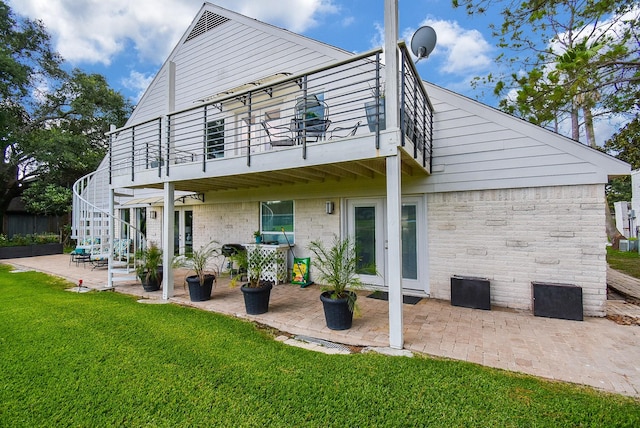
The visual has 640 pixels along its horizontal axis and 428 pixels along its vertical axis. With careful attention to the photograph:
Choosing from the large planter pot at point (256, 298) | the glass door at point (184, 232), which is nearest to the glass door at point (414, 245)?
the large planter pot at point (256, 298)

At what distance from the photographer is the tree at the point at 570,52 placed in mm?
7012

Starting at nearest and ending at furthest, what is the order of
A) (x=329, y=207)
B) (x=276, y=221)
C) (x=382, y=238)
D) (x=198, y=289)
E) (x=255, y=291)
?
1. (x=255, y=291)
2. (x=198, y=289)
3. (x=382, y=238)
4. (x=329, y=207)
5. (x=276, y=221)

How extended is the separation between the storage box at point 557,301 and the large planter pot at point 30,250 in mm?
20798

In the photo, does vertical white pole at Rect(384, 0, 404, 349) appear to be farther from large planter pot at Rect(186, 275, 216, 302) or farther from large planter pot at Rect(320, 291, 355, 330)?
large planter pot at Rect(186, 275, 216, 302)

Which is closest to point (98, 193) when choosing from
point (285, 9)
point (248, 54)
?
point (248, 54)

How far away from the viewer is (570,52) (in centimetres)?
679

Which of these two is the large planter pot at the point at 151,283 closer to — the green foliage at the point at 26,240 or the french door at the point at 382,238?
the french door at the point at 382,238

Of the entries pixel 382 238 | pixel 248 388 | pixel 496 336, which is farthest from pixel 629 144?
pixel 248 388

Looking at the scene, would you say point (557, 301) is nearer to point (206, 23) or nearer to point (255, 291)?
point (255, 291)

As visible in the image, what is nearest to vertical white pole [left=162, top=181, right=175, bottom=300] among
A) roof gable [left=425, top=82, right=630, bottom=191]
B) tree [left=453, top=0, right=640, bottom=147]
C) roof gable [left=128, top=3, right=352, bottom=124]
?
roof gable [left=128, top=3, right=352, bottom=124]

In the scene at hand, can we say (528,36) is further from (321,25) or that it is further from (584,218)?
(584,218)

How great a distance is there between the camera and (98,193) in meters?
13.4

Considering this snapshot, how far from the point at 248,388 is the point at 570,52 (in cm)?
947

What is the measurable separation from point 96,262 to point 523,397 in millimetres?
13907
